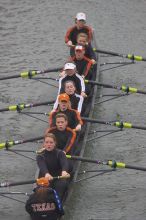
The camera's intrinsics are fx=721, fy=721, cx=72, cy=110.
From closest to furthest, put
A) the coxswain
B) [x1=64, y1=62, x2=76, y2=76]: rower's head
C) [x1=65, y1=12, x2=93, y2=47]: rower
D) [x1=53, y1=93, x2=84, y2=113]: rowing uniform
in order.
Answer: the coxswain → [x1=53, y1=93, x2=84, y2=113]: rowing uniform → [x1=64, y1=62, x2=76, y2=76]: rower's head → [x1=65, y1=12, x2=93, y2=47]: rower

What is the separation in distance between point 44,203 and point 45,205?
0.06 meters

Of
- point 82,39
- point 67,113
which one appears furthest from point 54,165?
point 82,39

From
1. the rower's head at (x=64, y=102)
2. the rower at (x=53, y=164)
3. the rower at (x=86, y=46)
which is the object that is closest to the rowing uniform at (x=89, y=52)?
the rower at (x=86, y=46)

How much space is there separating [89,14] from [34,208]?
16.1 metres

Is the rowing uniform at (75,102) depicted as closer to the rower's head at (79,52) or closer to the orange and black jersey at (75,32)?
the rower's head at (79,52)

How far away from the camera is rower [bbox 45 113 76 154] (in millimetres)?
17297

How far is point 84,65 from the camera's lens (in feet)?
70.2

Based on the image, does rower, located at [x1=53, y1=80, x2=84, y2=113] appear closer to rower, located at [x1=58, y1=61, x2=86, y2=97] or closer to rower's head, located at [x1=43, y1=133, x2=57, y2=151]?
rower, located at [x1=58, y1=61, x2=86, y2=97]

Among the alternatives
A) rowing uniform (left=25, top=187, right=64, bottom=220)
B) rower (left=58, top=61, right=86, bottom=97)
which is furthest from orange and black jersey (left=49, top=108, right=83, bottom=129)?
rowing uniform (left=25, top=187, right=64, bottom=220)

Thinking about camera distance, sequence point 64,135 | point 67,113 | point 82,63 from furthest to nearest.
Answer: point 82,63 → point 67,113 → point 64,135

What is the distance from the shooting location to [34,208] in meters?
15.3

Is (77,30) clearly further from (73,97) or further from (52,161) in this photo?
(52,161)

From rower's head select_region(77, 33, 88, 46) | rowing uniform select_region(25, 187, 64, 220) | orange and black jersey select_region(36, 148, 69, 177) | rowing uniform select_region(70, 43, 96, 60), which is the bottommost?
rowing uniform select_region(25, 187, 64, 220)

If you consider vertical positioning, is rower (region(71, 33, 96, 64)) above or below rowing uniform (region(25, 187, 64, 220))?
above
